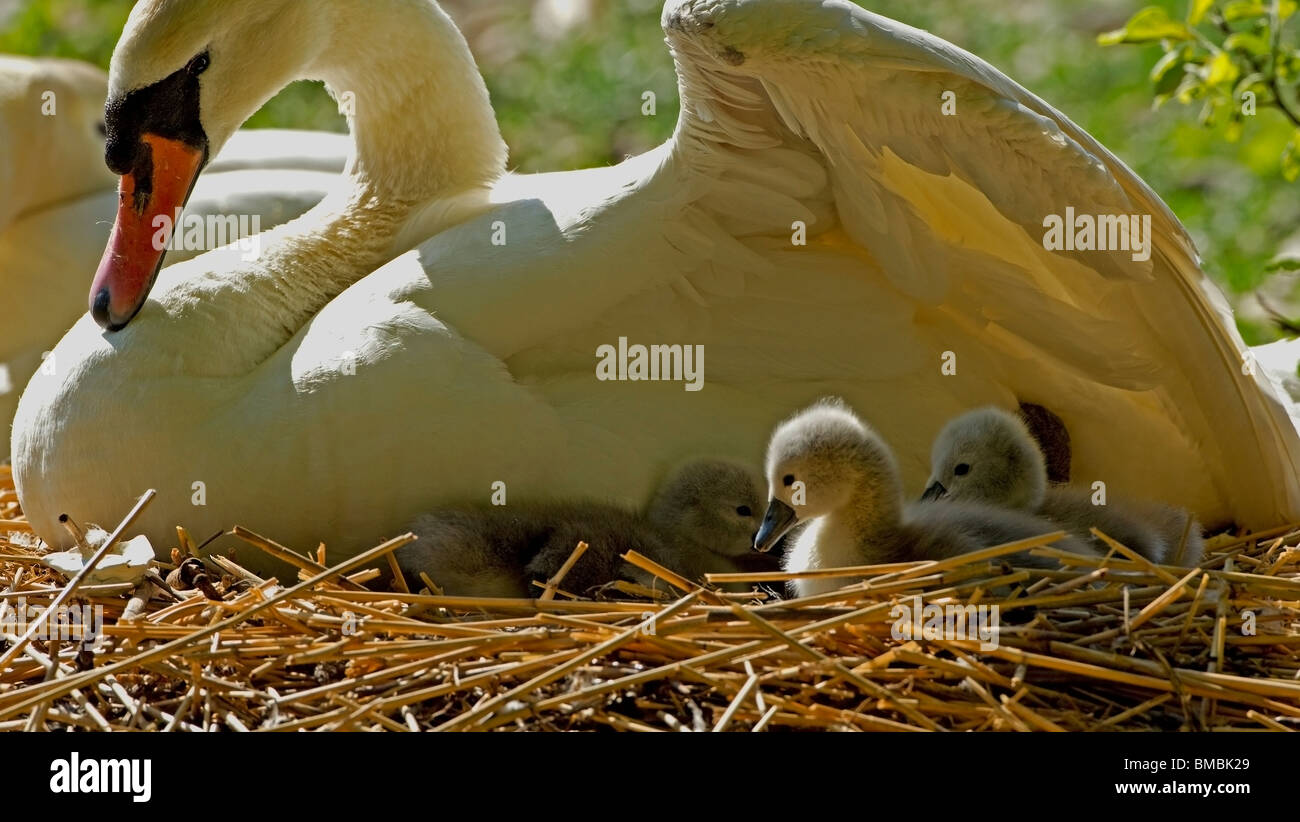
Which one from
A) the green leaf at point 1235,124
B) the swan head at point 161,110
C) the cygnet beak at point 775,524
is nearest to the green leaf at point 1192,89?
the green leaf at point 1235,124

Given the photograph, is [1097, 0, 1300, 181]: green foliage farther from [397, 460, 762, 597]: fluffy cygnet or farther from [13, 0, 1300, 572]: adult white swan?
[397, 460, 762, 597]: fluffy cygnet

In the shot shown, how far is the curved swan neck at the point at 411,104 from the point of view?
14.6 ft

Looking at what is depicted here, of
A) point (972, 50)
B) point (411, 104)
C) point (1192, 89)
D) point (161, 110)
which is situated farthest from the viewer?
point (972, 50)

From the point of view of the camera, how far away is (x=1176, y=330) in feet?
12.7

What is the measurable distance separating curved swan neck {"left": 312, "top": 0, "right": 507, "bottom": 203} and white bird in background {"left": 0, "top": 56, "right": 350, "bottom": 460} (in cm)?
90

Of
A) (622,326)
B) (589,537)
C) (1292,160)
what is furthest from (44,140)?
(1292,160)

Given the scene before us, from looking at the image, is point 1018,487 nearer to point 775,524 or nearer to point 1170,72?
point 775,524

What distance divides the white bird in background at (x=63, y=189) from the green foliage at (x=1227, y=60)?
2653 mm

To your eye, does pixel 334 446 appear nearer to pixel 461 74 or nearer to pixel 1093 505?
pixel 461 74

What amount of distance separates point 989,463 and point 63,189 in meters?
3.85

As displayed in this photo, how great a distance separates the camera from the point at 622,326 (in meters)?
3.84

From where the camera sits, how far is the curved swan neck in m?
4.46

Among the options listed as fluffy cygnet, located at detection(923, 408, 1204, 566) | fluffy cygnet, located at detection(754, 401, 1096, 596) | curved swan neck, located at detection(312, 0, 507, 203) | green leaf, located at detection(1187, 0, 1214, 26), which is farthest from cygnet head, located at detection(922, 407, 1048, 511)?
curved swan neck, located at detection(312, 0, 507, 203)
